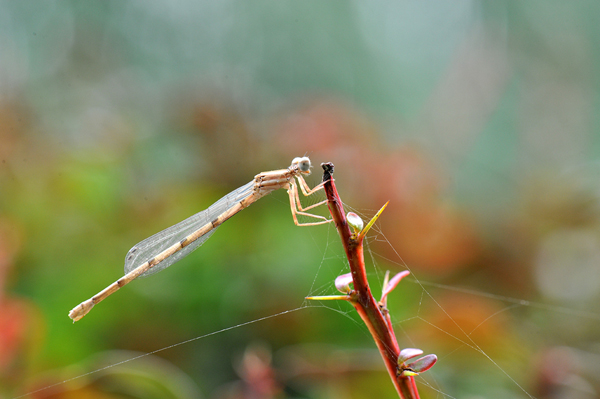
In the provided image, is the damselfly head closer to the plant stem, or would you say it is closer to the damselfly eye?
the damselfly eye

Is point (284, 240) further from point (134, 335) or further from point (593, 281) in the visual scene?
point (593, 281)

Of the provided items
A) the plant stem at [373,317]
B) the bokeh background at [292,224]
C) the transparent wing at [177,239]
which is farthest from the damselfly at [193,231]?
the plant stem at [373,317]

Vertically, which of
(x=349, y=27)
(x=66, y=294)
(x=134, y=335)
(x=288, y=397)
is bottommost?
(x=288, y=397)

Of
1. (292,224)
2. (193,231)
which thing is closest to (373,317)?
(193,231)

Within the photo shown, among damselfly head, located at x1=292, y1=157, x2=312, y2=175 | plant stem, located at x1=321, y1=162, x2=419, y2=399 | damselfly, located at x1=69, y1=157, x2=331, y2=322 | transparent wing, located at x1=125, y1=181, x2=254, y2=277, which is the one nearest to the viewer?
plant stem, located at x1=321, y1=162, x2=419, y2=399

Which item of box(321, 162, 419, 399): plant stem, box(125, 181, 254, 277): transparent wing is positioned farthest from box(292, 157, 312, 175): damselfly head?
box(321, 162, 419, 399): plant stem

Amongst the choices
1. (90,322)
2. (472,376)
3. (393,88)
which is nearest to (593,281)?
(472,376)

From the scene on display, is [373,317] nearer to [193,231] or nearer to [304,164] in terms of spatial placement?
[304,164]
